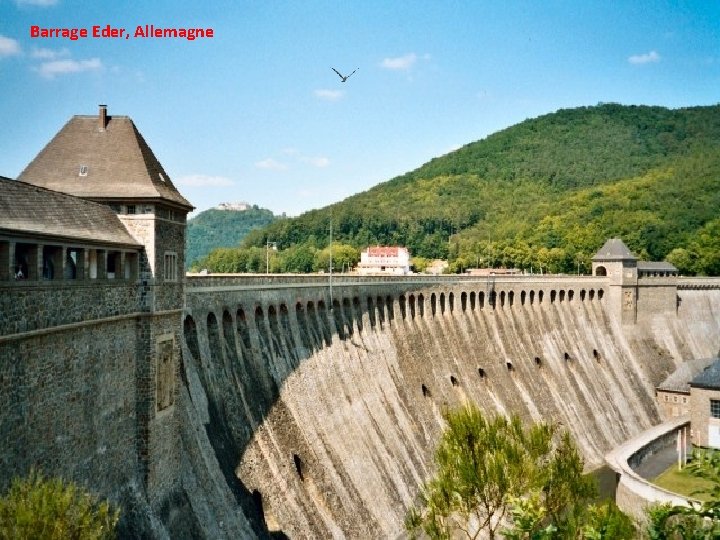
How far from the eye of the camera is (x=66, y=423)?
19266mm

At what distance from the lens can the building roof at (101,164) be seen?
2355cm

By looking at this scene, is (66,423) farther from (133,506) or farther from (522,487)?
(522,487)

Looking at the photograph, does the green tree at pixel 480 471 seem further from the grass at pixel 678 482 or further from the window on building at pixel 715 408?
the window on building at pixel 715 408

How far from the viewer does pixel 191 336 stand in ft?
97.6

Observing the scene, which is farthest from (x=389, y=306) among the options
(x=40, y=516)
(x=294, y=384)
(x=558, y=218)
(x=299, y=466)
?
(x=558, y=218)

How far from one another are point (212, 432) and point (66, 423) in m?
10.1

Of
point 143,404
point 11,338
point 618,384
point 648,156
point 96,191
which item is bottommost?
point 618,384

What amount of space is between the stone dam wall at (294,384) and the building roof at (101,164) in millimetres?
3372

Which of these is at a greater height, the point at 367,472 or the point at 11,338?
the point at 11,338

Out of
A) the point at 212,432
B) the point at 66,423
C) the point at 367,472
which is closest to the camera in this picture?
the point at 66,423

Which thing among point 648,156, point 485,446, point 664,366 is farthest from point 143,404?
point 648,156

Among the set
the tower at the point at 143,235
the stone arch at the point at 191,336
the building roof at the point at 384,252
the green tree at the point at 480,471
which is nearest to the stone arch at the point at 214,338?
the stone arch at the point at 191,336

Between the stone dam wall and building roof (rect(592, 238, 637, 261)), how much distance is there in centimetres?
277

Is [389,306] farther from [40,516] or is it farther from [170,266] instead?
[40,516]
